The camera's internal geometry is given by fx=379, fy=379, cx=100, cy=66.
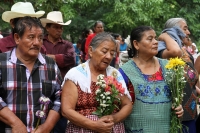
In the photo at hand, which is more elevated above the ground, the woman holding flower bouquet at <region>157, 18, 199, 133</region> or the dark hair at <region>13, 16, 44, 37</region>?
the dark hair at <region>13, 16, 44, 37</region>

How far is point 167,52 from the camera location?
4.97 metres

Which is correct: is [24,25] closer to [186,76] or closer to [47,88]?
[47,88]

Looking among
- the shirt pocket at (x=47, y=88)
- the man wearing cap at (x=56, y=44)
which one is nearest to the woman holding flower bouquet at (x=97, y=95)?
the shirt pocket at (x=47, y=88)

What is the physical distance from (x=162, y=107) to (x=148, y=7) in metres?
12.7

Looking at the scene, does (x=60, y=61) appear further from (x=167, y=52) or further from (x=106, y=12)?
(x=106, y=12)

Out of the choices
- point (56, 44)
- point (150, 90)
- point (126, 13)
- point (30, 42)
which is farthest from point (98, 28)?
point (126, 13)

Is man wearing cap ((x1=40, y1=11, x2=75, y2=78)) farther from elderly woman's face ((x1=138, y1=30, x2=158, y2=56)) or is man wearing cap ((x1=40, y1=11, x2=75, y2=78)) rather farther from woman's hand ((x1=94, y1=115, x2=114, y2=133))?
woman's hand ((x1=94, y1=115, x2=114, y2=133))

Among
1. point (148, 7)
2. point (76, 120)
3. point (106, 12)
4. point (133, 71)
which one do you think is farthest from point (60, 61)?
point (106, 12)

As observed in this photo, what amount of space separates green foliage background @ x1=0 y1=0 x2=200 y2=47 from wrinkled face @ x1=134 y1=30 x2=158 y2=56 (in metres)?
8.62

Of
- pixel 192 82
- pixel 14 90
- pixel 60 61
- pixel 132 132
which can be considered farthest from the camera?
pixel 60 61

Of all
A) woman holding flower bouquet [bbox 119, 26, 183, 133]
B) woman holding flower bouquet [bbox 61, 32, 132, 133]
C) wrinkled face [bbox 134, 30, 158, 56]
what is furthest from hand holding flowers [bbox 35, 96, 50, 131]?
wrinkled face [bbox 134, 30, 158, 56]

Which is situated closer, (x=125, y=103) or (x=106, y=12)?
(x=125, y=103)

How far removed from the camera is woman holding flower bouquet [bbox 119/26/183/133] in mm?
4156

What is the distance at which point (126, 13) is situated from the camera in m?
16.2
